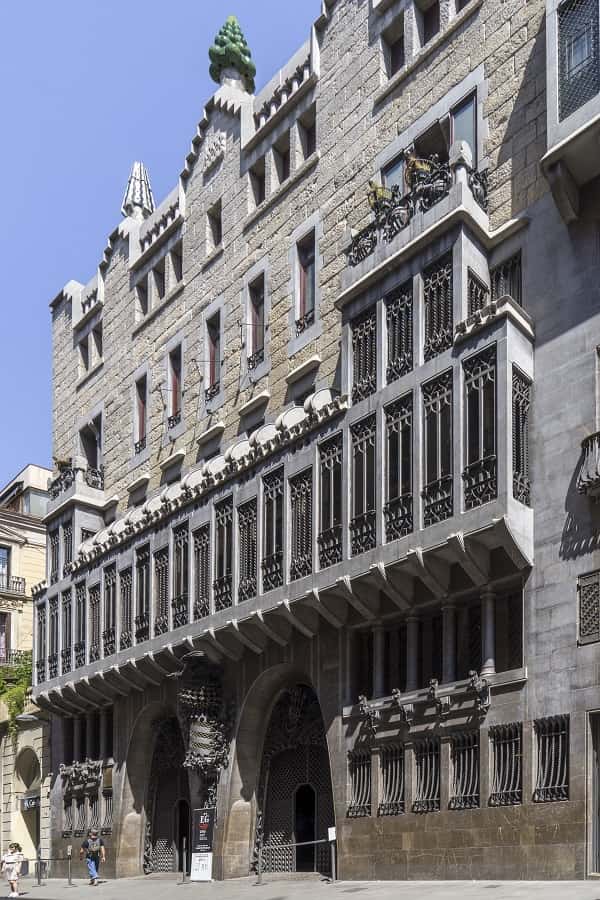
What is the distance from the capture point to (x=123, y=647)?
117 ft

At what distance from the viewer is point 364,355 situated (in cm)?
2762

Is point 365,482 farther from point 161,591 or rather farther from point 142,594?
point 142,594

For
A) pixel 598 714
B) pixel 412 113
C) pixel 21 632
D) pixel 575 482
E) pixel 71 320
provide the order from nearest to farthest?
pixel 598 714 < pixel 575 482 < pixel 412 113 < pixel 71 320 < pixel 21 632

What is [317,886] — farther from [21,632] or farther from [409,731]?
[21,632]

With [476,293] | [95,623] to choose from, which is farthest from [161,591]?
[476,293]

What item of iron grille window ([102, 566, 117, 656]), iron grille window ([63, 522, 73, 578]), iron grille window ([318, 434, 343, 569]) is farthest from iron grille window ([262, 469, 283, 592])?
iron grille window ([63, 522, 73, 578])

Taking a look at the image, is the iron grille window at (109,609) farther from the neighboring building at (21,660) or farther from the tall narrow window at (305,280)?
the tall narrow window at (305,280)

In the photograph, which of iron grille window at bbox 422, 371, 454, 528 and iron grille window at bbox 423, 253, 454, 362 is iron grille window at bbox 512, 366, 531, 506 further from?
iron grille window at bbox 423, 253, 454, 362

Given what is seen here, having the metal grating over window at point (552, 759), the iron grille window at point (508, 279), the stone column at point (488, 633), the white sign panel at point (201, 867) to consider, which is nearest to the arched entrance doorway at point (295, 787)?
the white sign panel at point (201, 867)

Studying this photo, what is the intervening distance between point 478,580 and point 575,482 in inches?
103

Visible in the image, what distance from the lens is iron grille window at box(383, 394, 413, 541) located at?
25328 millimetres

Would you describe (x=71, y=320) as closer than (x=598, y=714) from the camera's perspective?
No

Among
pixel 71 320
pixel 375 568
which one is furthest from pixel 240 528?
pixel 71 320

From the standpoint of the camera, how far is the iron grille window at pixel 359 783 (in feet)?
86.5
